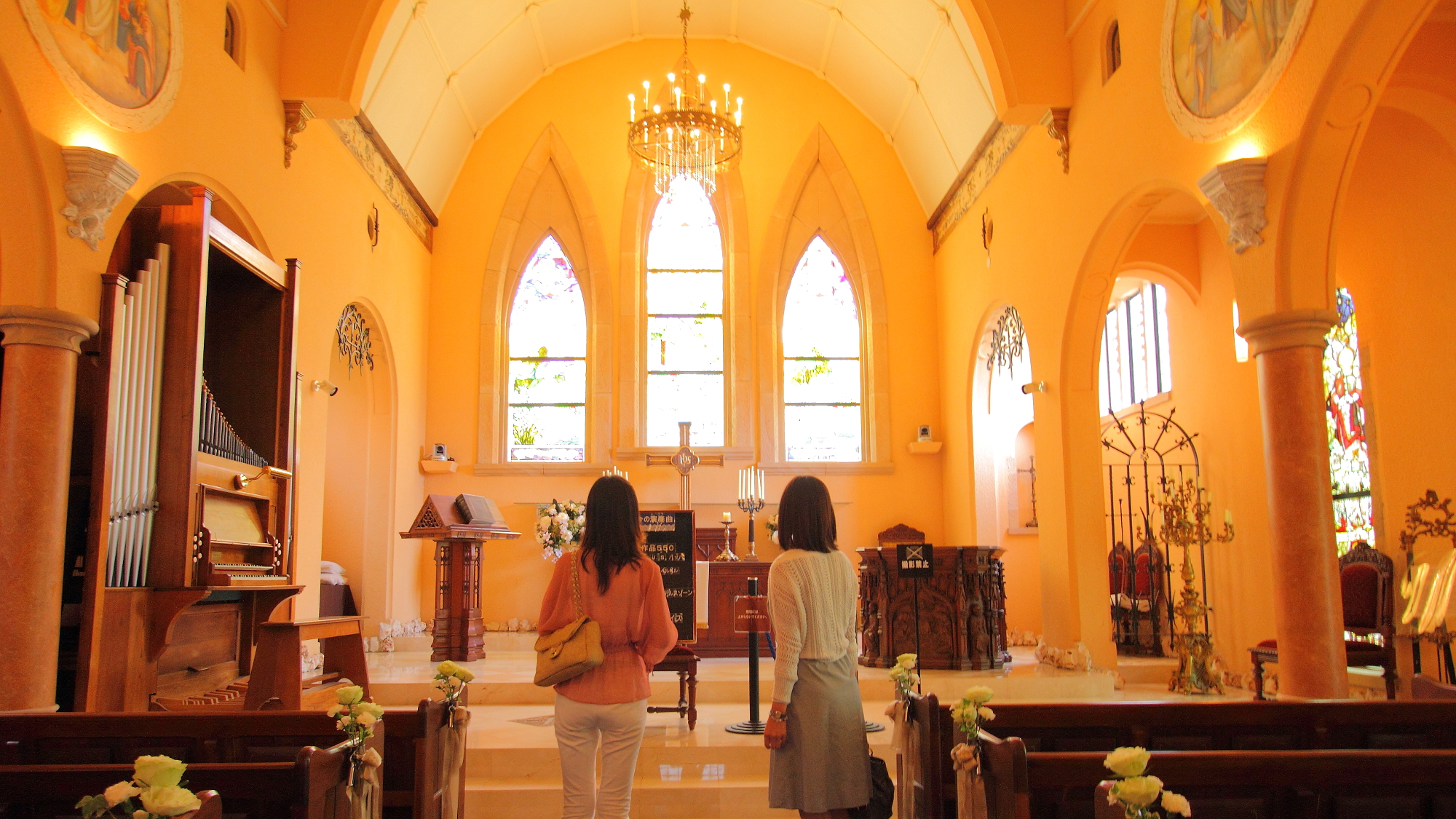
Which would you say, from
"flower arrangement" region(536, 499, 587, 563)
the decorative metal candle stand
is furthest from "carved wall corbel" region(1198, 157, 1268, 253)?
"flower arrangement" region(536, 499, 587, 563)

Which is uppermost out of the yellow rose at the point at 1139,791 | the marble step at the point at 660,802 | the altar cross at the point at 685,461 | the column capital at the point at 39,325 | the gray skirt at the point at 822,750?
the column capital at the point at 39,325

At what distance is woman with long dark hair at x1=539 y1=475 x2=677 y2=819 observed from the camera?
3.42 m

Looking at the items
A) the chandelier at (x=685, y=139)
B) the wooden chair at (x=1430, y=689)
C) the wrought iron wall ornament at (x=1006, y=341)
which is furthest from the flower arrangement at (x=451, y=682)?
the wrought iron wall ornament at (x=1006, y=341)

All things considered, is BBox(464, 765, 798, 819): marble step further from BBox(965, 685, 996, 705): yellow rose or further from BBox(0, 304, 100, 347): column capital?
BBox(0, 304, 100, 347): column capital

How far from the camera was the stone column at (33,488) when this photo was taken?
4711 millimetres

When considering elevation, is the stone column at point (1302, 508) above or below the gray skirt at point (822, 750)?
above

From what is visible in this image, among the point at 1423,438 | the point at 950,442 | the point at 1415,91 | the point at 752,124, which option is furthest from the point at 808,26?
the point at 1423,438

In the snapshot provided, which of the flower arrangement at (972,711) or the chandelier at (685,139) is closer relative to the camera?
the flower arrangement at (972,711)

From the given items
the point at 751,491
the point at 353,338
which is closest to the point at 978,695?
the point at 751,491

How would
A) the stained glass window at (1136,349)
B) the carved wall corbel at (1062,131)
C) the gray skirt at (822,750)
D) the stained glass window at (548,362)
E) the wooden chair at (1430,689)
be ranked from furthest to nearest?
the stained glass window at (548,362)
the stained glass window at (1136,349)
the carved wall corbel at (1062,131)
the wooden chair at (1430,689)
the gray skirt at (822,750)

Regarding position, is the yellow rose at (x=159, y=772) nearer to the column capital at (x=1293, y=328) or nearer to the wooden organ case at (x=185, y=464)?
the wooden organ case at (x=185, y=464)

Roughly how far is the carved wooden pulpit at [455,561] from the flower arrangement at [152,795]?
6676 millimetres

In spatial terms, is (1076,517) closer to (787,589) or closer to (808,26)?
(787,589)

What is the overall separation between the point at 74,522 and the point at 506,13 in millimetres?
7223
